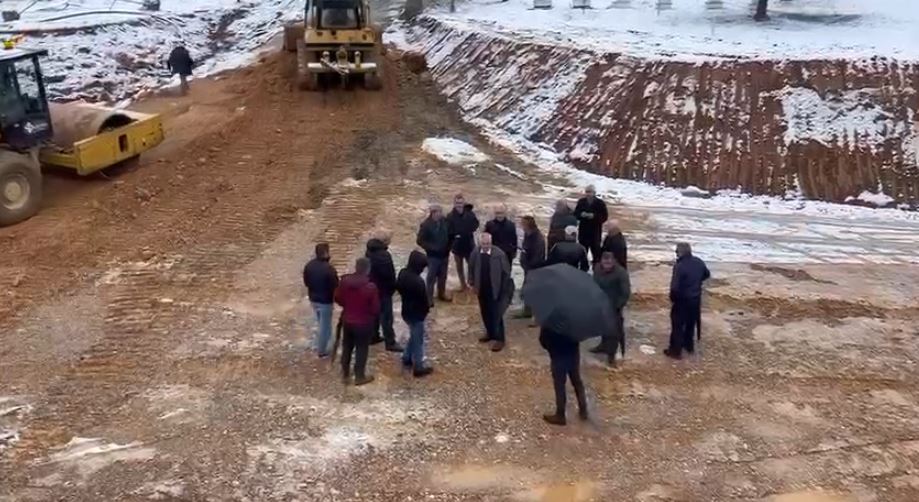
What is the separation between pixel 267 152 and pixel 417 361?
9855mm

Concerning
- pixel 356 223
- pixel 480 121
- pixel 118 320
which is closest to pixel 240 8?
pixel 480 121

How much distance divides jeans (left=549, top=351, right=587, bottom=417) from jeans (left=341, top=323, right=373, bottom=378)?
2.01 m

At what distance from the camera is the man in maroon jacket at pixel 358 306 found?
31.8 feet

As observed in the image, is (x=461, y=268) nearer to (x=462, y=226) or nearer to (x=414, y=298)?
(x=462, y=226)

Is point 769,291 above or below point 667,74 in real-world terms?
below

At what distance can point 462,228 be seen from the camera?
12.2 m

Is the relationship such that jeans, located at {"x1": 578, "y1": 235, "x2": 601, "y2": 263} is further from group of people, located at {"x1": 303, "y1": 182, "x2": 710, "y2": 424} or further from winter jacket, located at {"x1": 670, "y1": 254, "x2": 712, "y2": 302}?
winter jacket, located at {"x1": 670, "y1": 254, "x2": 712, "y2": 302}

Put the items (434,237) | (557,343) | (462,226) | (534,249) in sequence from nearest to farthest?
(557,343)
(534,249)
(434,237)
(462,226)

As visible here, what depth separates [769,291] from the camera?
1330cm

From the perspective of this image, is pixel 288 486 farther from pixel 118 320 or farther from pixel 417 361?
pixel 118 320

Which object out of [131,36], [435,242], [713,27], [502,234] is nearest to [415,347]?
[435,242]

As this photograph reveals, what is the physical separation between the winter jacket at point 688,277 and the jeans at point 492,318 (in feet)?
6.71

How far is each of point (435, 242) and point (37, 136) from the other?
26.0 feet

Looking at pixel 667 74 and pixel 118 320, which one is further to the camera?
pixel 667 74
